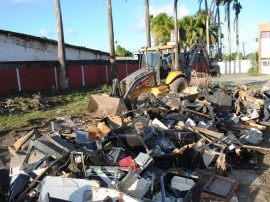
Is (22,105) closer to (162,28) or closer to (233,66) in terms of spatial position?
(162,28)

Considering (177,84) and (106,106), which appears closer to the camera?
(106,106)

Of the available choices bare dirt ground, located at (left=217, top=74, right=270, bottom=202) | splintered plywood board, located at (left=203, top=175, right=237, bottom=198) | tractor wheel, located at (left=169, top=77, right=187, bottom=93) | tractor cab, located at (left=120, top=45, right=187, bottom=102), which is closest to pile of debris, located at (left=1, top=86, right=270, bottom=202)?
splintered plywood board, located at (left=203, top=175, right=237, bottom=198)

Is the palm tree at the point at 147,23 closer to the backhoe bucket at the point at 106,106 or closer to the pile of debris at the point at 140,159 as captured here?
the backhoe bucket at the point at 106,106

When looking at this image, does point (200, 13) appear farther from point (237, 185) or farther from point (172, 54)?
point (237, 185)

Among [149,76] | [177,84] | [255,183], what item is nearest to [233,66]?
[177,84]

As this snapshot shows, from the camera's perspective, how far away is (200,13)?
1681 inches

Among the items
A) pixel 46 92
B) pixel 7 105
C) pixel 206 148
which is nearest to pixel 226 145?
pixel 206 148

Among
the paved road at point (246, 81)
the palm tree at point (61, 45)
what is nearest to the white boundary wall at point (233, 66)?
the paved road at point (246, 81)

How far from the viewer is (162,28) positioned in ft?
127

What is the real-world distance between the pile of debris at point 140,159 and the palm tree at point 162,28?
30.9 meters

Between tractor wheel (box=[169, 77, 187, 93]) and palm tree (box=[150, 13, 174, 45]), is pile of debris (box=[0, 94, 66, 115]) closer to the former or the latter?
tractor wheel (box=[169, 77, 187, 93])

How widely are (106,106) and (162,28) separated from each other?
30.7 meters

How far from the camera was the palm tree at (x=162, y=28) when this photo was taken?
38250mm

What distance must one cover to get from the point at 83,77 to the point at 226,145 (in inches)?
642
